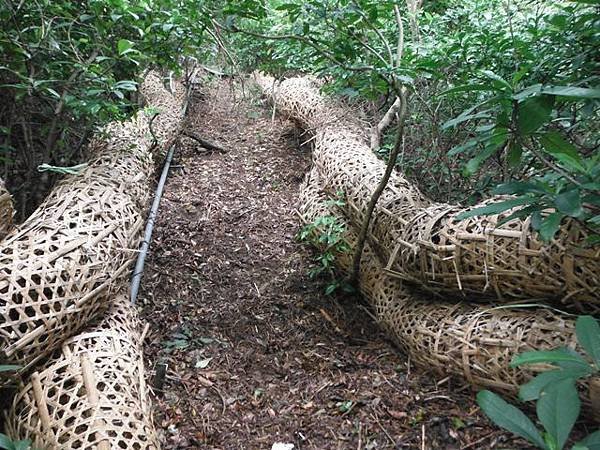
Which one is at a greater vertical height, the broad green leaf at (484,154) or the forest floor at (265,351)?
the broad green leaf at (484,154)

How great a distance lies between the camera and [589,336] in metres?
1.03

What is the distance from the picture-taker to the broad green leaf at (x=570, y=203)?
114 cm

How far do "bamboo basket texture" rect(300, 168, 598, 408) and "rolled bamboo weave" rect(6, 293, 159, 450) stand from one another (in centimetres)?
134

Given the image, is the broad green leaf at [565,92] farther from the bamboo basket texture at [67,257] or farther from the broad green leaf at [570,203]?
the bamboo basket texture at [67,257]

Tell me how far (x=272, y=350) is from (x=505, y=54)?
86.7 inches

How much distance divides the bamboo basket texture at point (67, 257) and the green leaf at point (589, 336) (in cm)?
184

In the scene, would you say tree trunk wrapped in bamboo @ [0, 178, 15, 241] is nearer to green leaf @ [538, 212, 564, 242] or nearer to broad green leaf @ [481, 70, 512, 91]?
broad green leaf @ [481, 70, 512, 91]

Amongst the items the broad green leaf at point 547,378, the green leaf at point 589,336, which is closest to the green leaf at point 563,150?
the green leaf at point 589,336

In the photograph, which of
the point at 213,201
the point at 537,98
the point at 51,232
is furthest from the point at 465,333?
the point at 213,201

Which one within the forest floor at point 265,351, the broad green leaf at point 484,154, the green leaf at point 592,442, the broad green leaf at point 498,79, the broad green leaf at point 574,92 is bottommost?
the forest floor at point 265,351

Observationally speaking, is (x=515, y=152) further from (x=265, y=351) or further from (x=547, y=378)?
(x=265, y=351)

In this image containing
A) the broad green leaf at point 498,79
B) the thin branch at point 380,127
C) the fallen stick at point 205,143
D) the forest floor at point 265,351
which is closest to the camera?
the broad green leaf at point 498,79

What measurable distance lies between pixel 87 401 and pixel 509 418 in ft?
4.76

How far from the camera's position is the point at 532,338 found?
1907 mm
